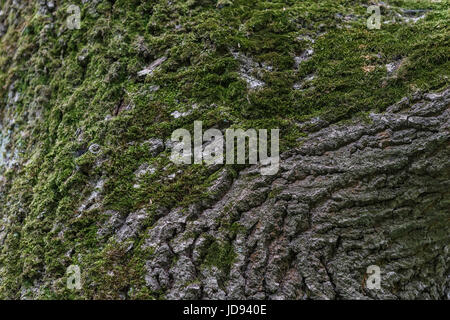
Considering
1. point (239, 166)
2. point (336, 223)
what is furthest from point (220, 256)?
point (336, 223)

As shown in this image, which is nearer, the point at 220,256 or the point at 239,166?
the point at 220,256

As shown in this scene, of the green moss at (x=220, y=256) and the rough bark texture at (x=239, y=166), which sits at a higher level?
the rough bark texture at (x=239, y=166)

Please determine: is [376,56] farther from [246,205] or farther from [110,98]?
[110,98]

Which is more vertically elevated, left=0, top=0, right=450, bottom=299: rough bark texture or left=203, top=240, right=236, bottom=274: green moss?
left=0, top=0, right=450, bottom=299: rough bark texture

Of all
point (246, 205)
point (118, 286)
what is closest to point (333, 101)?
point (246, 205)

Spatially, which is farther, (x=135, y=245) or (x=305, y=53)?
(x=305, y=53)

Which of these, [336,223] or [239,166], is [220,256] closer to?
[239,166]
